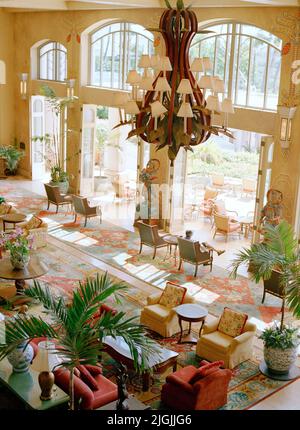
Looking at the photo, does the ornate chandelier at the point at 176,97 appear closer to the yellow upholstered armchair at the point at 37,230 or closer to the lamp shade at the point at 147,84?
the lamp shade at the point at 147,84

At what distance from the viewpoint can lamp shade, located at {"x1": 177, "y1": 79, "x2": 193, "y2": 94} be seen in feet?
24.3

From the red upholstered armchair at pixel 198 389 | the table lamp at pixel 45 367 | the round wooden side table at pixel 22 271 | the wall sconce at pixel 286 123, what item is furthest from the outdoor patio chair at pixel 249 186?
the red upholstered armchair at pixel 198 389

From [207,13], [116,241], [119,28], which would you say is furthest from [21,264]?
[119,28]

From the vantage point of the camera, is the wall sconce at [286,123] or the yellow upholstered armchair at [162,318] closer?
the yellow upholstered armchair at [162,318]

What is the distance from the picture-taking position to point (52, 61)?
21281 mm

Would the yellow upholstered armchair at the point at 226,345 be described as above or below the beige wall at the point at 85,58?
below

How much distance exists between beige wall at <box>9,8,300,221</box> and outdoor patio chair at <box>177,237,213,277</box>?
2.04m

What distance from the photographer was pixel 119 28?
1809cm

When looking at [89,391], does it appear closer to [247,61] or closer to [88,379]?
[88,379]

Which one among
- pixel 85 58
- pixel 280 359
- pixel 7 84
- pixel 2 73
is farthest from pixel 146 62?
pixel 7 84

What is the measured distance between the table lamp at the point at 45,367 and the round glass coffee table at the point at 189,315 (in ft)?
7.51

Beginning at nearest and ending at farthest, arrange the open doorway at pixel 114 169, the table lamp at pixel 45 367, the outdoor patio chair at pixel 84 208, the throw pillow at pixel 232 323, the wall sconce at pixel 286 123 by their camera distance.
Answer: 1. the table lamp at pixel 45 367
2. the throw pillow at pixel 232 323
3. the wall sconce at pixel 286 123
4. the outdoor patio chair at pixel 84 208
5. the open doorway at pixel 114 169

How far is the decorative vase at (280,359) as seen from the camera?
945 cm
